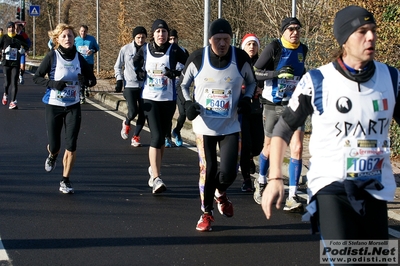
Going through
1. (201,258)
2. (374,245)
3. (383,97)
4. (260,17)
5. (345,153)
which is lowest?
(201,258)

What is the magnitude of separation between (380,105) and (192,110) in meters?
2.92

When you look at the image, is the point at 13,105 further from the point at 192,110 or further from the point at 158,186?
the point at 192,110

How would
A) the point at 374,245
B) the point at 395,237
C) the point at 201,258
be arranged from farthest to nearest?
1. the point at 395,237
2. the point at 201,258
3. the point at 374,245

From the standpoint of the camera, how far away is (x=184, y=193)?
8.69 m

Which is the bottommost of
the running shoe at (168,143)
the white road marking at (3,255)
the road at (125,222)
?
the white road marking at (3,255)

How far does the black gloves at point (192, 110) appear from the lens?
6.82 m

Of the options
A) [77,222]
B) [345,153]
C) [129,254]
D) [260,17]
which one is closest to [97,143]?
[77,222]

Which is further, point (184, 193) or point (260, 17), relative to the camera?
point (260, 17)

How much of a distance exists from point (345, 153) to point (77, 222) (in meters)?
3.83

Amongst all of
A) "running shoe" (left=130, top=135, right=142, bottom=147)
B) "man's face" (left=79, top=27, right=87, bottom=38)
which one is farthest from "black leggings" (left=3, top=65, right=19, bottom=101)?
"running shoe" (left=130, top=135, right=142, bottom=147)

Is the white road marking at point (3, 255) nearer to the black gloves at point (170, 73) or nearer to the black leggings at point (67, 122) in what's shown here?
the black leggings at point (67, 122)

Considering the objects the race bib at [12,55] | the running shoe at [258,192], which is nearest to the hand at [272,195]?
the running shoe at [258,192]

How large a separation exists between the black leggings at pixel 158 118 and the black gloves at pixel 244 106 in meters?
1.79

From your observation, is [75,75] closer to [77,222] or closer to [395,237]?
[77,222]
